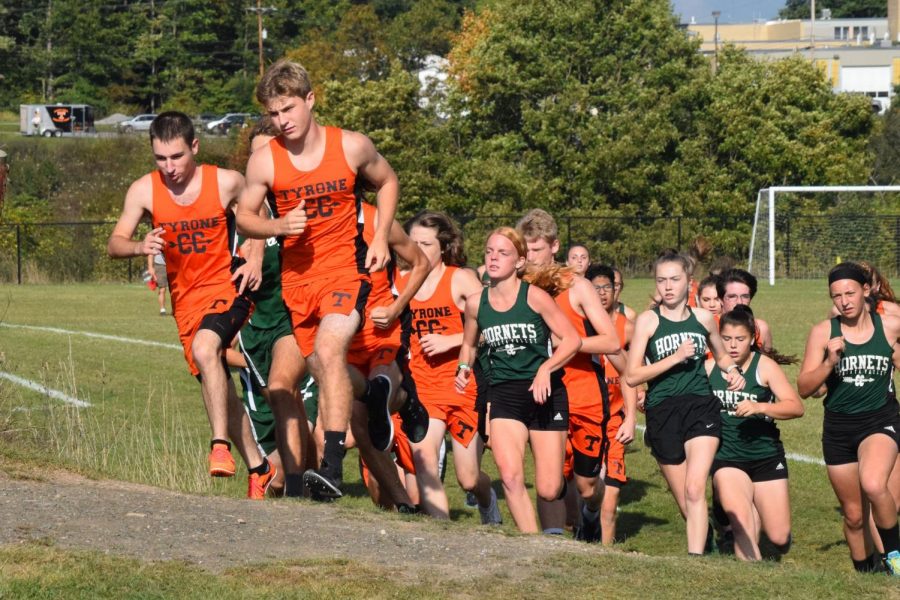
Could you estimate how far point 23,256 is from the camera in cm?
4122

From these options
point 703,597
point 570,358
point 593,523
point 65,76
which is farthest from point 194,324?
point 65,76

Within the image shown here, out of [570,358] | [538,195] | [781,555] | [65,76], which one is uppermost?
[65,76]

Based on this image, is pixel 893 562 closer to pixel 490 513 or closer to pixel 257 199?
pixel 490 513

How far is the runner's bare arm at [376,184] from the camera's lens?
7.20m

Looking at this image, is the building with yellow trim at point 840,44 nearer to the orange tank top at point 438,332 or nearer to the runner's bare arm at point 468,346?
the orange tank top at point 438,332

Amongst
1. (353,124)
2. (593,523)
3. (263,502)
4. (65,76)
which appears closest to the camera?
(263,502)

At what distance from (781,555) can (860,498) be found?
679 millimetres

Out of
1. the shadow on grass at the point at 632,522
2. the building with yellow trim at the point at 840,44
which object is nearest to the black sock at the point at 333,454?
the shadow on grass at the point at 632,522

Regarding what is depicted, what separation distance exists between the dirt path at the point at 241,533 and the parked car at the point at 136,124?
73.1 meters

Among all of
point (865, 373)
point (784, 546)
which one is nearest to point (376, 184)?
point (865, 373)

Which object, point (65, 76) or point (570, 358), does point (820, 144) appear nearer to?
point (570, 358)

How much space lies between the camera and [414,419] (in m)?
8.31

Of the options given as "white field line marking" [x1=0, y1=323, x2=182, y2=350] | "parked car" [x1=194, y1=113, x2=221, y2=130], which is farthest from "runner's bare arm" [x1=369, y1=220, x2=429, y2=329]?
"parked car" [x1=194, y1=113, x2=221, y2=130]

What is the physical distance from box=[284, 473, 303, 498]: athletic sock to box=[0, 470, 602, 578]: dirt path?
1.09m
